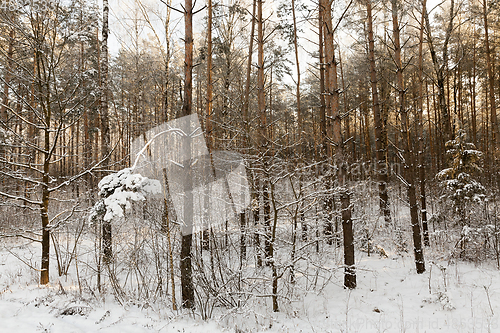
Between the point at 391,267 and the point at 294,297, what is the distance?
288 centimetres

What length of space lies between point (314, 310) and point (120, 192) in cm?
379

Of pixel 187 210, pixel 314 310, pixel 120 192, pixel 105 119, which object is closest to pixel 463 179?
pixel 314 310

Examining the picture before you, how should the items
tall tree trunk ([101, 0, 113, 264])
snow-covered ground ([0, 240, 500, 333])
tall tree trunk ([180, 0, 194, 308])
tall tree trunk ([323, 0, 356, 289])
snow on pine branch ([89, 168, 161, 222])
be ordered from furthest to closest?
1. tall tree trunk ([101, 0, 113, 264])
2. tall tree trunk ([323, 0, 356, 289])
3. tall tree trunk ([180, 0, 194, 308])
4. snow-covered ground ([0, 240, 500, 333])
5. snow on pine branch ([89, 168, 161, 222])

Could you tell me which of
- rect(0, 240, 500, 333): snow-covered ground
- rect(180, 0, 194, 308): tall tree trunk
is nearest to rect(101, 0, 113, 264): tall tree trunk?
rect(0, 240, 500, 333): snow-covered ground

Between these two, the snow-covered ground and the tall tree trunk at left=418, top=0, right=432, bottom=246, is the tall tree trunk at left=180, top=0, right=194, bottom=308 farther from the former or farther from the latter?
the tall tree trunk at left=418, top=0, right=432, bottom=246

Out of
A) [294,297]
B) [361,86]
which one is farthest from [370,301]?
[361,86]

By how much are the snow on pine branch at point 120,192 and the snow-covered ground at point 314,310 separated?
2049 mm

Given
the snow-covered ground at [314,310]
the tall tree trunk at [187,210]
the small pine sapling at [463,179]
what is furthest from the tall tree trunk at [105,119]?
the small pine sapling at [463,179]

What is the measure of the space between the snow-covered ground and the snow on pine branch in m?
2.05

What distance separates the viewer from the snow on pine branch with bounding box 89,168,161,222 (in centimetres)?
325

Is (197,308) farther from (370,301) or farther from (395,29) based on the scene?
(395,29)

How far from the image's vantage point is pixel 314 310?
454 cm

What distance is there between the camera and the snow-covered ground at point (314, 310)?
3930 mm

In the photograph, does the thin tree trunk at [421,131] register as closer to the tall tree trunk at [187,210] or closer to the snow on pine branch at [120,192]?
the tall tree trunk at [187,210]
